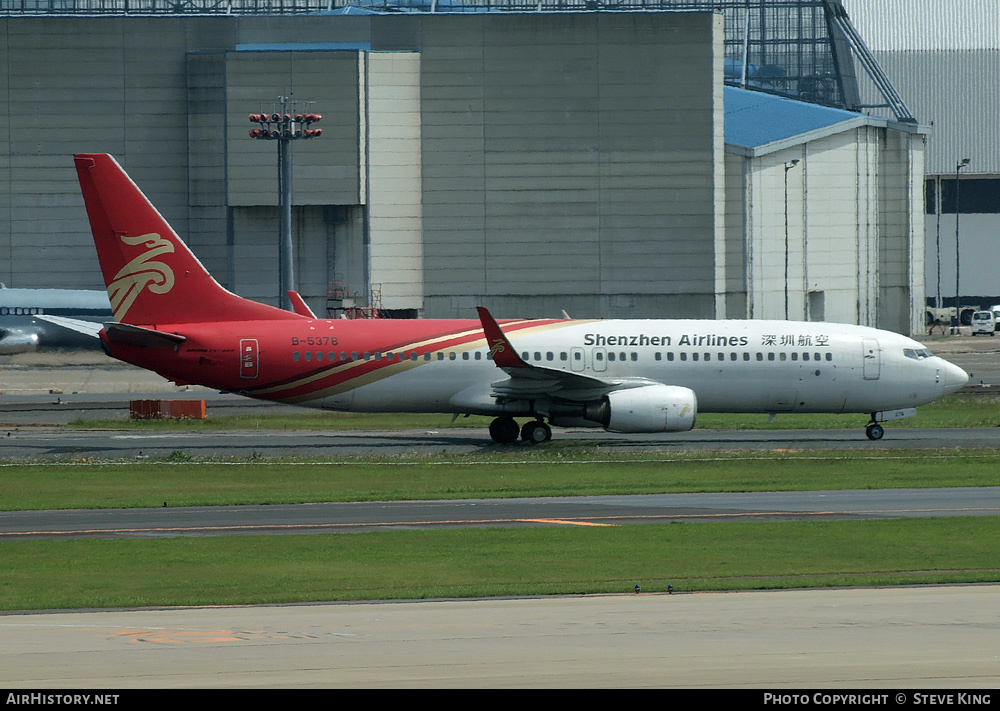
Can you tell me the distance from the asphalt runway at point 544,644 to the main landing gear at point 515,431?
2425 centimetres

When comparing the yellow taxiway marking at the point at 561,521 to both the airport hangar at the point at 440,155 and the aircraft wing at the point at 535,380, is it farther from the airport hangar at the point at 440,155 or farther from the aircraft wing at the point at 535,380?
the airport hangar at the point at 440,155

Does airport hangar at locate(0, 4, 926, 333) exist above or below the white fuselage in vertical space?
above

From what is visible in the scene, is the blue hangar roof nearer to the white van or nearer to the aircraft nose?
the white van

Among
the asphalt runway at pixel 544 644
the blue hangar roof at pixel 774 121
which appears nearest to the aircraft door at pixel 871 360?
the asphalt runway at pixel 544 644

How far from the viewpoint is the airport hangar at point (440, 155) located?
99000 mm

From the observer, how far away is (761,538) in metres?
25.4

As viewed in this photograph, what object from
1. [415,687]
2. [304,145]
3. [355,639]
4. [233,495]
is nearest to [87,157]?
[233,495]

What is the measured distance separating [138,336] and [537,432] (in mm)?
13260

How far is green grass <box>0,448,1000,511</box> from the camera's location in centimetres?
3266

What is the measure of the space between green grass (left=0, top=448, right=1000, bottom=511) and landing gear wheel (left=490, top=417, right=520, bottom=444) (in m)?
2.40

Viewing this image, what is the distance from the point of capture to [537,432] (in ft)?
145

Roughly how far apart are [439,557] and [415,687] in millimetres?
10035

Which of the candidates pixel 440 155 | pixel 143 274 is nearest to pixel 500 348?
pixel 143 274

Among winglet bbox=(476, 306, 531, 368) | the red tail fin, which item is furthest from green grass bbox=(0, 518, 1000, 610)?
the red tail fin
